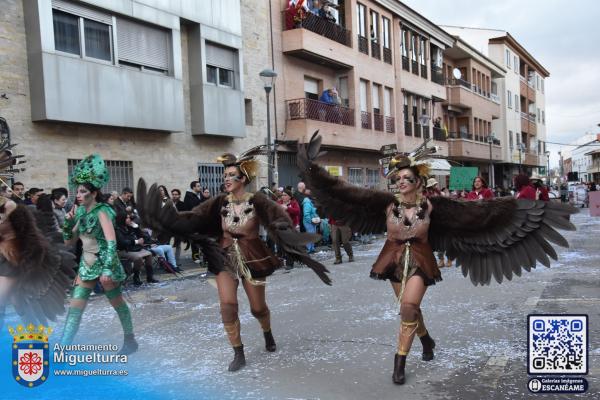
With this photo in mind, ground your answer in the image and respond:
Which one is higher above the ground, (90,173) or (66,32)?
(66,32)

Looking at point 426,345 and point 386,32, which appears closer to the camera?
point 426,345

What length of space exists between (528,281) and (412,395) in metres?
5.56

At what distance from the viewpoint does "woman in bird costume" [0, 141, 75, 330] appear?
16.9 ft

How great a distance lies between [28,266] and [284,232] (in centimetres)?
238

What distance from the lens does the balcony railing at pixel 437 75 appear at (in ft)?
108

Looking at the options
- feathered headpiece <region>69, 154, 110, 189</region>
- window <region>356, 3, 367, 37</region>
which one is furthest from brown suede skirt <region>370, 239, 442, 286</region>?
window <region>356, 3, 367, 37</region>

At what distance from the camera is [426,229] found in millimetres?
4828

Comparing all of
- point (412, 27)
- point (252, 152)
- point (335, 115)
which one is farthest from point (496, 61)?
point (252, 152)

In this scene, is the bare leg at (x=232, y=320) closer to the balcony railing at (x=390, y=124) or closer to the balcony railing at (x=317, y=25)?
the balcony railing at (x=317, y=25)

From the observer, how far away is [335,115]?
22812 millimetres

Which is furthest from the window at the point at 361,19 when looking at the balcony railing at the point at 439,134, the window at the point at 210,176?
the window at the point at 210,176

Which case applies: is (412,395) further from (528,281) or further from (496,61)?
(496,61)

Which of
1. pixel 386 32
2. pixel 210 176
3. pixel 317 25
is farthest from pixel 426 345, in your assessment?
pixel 386 32

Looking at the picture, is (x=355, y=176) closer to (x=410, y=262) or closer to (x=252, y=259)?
(x=252, y=259)
